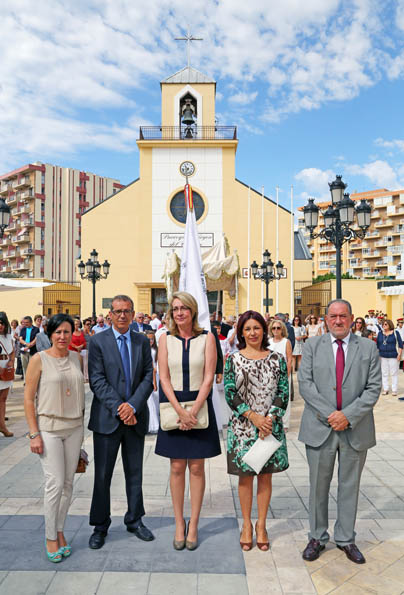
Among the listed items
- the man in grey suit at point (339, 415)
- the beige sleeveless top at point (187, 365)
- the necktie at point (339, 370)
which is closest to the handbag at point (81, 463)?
the beige sleeveless top at point (187, 365)

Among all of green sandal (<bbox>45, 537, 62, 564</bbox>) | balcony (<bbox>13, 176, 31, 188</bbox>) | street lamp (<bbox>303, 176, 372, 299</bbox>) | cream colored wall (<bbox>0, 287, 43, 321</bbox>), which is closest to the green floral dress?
green sandal (<bbox>45, 537, 62, 564</bbox>)

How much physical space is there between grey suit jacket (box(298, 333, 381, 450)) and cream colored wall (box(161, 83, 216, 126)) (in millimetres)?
27629

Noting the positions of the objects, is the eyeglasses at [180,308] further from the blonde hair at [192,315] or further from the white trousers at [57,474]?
the white trousers at [57,474]

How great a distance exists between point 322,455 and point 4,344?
5682mm

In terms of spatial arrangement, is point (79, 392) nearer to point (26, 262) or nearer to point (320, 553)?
point (320, 553)

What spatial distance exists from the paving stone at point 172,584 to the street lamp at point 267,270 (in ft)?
54.6

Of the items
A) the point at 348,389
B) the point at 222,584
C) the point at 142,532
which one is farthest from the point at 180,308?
the point at 222,584

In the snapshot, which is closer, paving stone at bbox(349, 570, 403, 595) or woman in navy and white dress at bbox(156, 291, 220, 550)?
paving stone at bbox(349, 570, 403, 595)

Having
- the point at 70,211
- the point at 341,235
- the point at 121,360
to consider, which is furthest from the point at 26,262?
the point at 121,360

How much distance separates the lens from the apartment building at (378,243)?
267ft

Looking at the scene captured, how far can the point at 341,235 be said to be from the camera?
1145cm

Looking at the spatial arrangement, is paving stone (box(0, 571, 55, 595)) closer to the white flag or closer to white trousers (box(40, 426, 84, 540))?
white trousers (box(40, 426, 84, 540))

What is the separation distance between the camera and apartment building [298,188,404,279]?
81438mm

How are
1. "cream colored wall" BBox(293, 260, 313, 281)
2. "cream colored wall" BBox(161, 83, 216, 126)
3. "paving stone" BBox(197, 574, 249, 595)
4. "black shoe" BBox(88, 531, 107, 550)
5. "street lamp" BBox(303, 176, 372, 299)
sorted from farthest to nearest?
"cream colored wall" BBox(293, 260, 313, 281) → "cream colored wall" BBox(161, 83, 216, 126) → "street lamp" BBox(303, 176, 372, 299) → "black shoe" BBox(88, 531, 107, 550) → "paving stone" BBox(197, 574, 249, 595)
